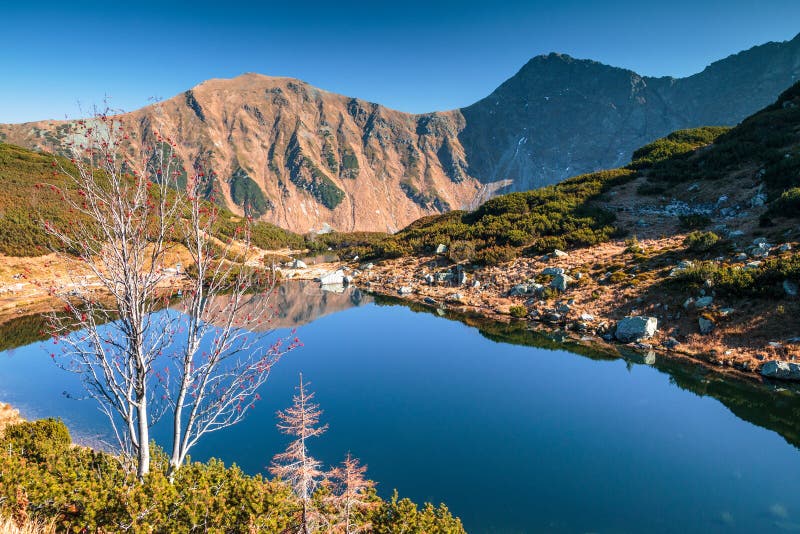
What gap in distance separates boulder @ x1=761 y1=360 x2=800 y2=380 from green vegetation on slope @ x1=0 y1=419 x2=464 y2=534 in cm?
2104

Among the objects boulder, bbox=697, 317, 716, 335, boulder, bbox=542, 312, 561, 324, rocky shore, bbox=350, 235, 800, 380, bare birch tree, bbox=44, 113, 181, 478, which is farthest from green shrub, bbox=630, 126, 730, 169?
bare birch tree, bbox=44, 113, 181, 478

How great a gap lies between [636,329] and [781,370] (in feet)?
25.1

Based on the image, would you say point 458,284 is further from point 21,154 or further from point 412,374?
point 21,154

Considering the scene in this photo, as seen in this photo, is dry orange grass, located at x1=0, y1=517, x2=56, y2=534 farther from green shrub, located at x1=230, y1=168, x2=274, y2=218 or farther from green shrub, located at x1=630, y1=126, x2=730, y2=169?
green shrub, located at x1=230, y1=168, x2=274, y2=218

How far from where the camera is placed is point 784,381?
64.8 feet

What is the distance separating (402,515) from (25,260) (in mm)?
65284

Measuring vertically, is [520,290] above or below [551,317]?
above

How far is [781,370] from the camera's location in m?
20.0

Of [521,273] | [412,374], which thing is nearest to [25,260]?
[412,374]

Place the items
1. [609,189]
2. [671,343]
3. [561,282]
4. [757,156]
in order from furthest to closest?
1. [609,189]
2. [757,156]
3. [561,282]
4. [671,343]

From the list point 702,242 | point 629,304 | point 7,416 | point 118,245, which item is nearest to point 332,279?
point 629,304

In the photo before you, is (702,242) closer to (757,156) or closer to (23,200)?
(757,156)

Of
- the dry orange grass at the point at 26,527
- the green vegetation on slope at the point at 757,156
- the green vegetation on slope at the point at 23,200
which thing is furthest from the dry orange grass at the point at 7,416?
the green vegetation on slope at the point at 757,156

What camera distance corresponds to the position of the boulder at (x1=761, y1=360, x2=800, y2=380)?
19.7m
